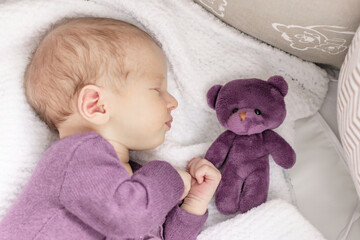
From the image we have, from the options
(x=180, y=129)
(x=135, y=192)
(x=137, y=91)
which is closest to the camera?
(x=135, y=192)

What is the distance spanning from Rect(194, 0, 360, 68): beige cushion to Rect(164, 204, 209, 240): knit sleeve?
0.50 m

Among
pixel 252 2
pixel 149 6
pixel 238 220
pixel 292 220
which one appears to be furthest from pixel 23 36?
pixel 292 220

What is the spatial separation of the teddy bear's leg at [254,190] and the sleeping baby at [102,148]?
8 cm

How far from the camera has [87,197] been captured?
916mm

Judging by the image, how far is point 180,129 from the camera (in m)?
1.26

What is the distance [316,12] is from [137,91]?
0.46 metres

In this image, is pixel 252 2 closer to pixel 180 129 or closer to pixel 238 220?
pixel 180 129

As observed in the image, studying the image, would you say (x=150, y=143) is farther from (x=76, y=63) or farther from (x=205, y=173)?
(x=76, y=63)

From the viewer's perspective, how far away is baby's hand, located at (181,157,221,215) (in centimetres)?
112

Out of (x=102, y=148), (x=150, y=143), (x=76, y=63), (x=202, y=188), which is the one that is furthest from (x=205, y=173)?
(x=76, y=63)

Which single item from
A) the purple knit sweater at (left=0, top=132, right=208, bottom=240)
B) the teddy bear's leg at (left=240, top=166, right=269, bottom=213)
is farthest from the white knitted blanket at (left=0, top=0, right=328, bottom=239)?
the purple knit sweater at (left=0, top=132, right=208, bottom=240)

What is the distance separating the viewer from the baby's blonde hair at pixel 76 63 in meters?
1.02

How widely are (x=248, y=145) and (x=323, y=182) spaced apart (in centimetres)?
24

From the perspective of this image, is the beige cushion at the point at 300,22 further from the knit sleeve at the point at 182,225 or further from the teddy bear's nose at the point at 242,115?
the knit sleeve at the point at 182,225
